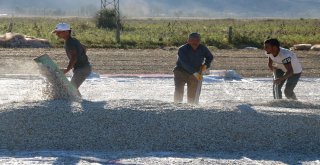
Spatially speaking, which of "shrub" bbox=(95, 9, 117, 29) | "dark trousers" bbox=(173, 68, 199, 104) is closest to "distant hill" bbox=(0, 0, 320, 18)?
"shrub" bbox=(95, 9, 117, 29)

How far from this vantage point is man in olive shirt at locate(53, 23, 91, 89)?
905 centimetres

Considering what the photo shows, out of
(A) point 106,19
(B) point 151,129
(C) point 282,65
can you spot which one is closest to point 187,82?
(C) point 282,65

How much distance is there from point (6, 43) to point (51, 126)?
1480 cm

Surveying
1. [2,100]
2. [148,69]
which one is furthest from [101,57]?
[2,100]

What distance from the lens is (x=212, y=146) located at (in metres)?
7.56

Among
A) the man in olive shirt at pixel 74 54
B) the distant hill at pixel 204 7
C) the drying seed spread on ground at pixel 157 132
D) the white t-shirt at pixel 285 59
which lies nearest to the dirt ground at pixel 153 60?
the white t-shirt at pixel 285 59

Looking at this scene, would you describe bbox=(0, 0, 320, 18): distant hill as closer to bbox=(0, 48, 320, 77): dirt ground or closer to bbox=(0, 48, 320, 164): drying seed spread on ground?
bbox=(0, 48, 320, 77): dirt ground

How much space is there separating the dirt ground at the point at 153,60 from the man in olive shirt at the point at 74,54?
18.2 ft

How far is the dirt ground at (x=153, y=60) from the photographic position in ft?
51.4

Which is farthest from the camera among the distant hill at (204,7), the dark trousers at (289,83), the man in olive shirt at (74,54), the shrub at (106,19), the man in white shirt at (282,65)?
the distant hill at (204,7)

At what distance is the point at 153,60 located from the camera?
18.0 m

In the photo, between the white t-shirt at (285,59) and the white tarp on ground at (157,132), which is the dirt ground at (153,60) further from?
the white tarp on ground at (157,132)

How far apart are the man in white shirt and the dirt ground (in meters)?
5.15

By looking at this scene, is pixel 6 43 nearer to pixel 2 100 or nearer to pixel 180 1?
pixel 2 100
